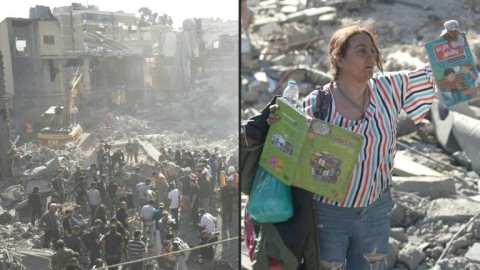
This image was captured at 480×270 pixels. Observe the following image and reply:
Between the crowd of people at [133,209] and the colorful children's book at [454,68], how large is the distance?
113cm

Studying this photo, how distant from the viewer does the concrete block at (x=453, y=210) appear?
623 centimetres

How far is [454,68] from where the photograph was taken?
147 inches

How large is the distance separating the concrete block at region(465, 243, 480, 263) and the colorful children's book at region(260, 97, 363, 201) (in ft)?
7.97

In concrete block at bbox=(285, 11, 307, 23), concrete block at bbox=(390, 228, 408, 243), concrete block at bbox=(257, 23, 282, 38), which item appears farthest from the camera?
concrete block at bbox=(285, 11, 307, 23)

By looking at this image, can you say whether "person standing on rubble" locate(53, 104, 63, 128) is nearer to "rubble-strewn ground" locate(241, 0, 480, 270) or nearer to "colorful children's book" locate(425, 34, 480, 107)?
"colorful children's book" locate(425, 34, 480, 107)

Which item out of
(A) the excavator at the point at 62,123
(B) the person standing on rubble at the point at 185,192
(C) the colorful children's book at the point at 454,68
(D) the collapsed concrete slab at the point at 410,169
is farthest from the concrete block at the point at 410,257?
(A) the excavator at the point at 62,123

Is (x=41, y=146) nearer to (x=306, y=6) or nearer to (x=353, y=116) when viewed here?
(x=353, y=116)

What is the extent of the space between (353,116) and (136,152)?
105 cm

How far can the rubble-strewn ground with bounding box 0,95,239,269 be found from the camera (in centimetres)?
337

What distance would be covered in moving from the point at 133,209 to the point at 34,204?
47 centimetres

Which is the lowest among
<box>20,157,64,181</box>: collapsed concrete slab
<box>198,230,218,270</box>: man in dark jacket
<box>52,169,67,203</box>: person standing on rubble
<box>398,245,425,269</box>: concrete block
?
<box>398,245,425,269</box>: concrete block

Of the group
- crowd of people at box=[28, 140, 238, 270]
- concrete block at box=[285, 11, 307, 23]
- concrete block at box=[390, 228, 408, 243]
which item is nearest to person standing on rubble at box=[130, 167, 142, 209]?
crowd of people at box=[28, 140, 238, 270]

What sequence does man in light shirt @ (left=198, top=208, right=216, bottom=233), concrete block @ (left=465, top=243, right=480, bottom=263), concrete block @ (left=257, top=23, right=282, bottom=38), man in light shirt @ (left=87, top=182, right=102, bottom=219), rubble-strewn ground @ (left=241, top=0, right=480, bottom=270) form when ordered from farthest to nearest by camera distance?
1. concrete block @ (left=257, top=23, right=282, bottom=38)
2. rubble-strewn ground @ (left=241, top=0, right=480, bottom=270)
3. concrete block @ (left=465, top=243, right=480, bottom=263)
4. man in light shirt @ (left=198, top=208, right=216, bottom=233)
5. man in light shirt @ (left=87, top=182, right=102, bottom=219)

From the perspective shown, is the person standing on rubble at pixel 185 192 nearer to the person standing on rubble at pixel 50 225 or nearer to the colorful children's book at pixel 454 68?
the person standing on rubble at pixel 50 225
